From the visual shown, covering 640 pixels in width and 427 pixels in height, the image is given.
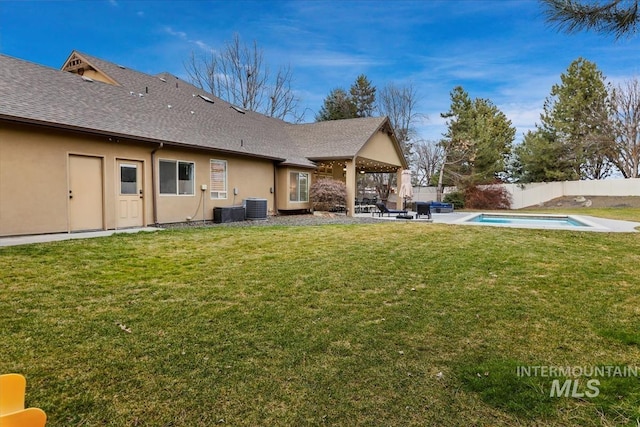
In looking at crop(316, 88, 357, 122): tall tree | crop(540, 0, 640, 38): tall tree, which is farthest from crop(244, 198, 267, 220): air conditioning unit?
crop(316, 88, 357, 122): tall tree

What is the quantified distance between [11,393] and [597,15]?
6636 millimetres

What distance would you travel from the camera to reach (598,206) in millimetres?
24625

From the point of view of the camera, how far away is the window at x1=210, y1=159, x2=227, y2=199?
42.5 ft

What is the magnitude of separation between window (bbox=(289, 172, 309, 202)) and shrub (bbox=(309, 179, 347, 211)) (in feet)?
1.74

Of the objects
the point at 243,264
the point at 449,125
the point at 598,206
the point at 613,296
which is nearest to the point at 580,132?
the point at 598,206

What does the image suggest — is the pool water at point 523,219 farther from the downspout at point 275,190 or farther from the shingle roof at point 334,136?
the downspout at point 275,190

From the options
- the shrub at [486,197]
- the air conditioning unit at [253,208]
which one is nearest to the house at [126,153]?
the air conditioning unit at [253,208]

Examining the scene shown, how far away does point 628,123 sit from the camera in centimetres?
2628

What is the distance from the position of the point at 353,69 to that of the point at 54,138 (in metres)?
26.9

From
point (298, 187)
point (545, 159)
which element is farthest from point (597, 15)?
point (545, 159)

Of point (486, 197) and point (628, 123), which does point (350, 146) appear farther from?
point (628, 123)

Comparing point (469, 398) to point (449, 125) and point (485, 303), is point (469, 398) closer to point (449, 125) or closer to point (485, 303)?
point (485, 303)

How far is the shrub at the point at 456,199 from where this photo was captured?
2477cm

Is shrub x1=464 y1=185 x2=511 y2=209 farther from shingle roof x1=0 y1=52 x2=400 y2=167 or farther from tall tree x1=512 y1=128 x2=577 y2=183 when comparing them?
shingle roof x1=0 y1=52 x2=400 y2=167
